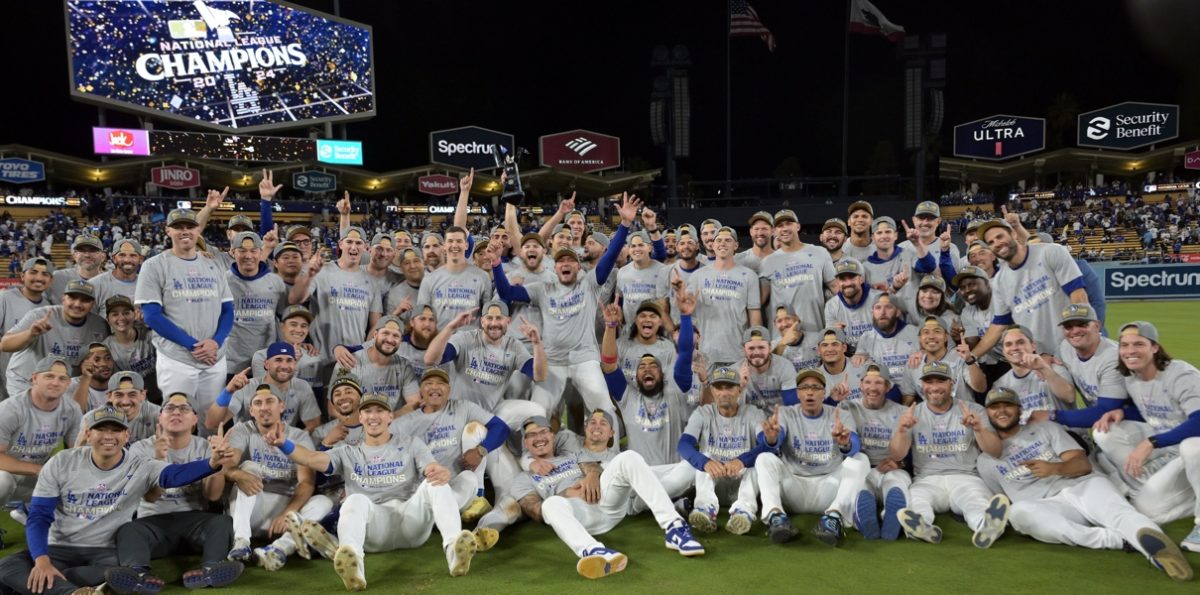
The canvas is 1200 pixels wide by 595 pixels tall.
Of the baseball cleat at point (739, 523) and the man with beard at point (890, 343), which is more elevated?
the man with beard at point (890, 343)

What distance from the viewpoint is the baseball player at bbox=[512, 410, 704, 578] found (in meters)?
5.39

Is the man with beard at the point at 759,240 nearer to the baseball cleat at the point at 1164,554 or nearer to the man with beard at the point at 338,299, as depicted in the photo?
the man with beard at the point at 338,299

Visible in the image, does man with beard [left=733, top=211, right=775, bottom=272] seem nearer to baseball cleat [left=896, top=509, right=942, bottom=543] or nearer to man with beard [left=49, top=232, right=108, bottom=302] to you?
baseball cleat [left=896, top=509, right=942, bottom=543]

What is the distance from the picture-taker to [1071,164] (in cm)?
5175

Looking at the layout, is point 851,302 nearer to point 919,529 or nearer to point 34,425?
point 919,529

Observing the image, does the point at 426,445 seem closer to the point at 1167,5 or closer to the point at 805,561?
the point at 805,561

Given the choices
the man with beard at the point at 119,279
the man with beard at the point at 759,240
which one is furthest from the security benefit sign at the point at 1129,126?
the man with beard at the point at 119,279

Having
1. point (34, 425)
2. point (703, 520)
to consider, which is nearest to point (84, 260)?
point (34, 425)

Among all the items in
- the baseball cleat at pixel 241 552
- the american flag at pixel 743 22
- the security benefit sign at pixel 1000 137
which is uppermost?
the american flag at pixel 743 22

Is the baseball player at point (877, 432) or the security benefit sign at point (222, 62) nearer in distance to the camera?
the baseball player at point (877, 432)

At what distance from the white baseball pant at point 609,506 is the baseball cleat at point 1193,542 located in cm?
358

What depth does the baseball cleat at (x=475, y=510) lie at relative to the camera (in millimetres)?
6184

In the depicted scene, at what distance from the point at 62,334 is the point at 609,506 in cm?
549

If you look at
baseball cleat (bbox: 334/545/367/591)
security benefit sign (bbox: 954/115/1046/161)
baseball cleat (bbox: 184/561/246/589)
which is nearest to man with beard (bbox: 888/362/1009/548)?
baseball cleat (bbox: 334/545/367/591)
